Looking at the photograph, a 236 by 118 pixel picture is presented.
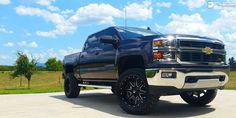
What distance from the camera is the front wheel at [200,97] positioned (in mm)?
8422

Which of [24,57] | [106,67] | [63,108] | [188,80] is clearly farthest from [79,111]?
[24,57]

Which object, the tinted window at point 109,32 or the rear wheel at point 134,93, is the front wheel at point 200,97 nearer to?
the rear wheel at point 134,93

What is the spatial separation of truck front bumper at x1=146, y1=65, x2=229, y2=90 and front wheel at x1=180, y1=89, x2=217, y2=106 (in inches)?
54.8

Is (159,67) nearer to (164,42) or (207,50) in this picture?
(164,42)

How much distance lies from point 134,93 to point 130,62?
2.52ft

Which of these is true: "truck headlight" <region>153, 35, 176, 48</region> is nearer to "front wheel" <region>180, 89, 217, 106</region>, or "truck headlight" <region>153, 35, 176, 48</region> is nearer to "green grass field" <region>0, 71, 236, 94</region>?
"front wheel" <region>180, 89, 217, 106</region>

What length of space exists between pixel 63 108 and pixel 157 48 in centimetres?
294

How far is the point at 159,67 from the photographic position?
659 centimetres

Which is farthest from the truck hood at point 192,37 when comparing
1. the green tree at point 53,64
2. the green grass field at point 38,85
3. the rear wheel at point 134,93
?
the green tree at point 53,64

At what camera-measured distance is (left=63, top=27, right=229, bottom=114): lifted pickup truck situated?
21.7 feet

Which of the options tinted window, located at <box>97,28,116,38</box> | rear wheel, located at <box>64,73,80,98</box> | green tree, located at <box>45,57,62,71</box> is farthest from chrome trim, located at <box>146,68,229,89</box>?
green tree, located at <box>45,57,62,71</box>

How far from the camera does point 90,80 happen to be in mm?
9922

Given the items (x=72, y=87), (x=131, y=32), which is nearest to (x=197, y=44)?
(x=131, y=32)

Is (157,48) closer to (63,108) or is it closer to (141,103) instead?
(141,103)
